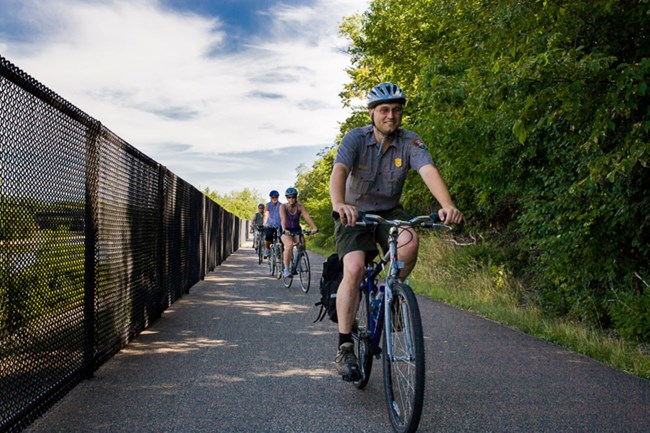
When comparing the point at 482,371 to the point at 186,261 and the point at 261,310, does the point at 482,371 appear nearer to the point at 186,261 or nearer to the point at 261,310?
the point at 261,310

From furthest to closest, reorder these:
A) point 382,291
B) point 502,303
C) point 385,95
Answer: point 502,303, point 385,95, point 382,291

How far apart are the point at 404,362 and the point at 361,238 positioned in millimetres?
1024

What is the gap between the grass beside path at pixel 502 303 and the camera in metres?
6.09

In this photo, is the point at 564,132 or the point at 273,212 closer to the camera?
the point at 564,132

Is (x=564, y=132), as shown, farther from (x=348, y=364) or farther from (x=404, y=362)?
(x=404, y=362)

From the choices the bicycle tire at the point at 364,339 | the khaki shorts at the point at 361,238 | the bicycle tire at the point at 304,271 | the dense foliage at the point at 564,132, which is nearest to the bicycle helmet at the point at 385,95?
the khaki shorts at the point at 361,238

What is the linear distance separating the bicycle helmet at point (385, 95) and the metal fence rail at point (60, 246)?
6.78ft

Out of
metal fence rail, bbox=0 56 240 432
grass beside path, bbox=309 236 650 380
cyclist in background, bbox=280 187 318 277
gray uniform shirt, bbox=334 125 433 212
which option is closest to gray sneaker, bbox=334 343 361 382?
gray uniform shirt, bbox=334 125 433 212

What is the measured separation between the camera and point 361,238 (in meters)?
4.40

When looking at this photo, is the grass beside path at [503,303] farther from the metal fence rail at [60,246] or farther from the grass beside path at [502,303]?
the metal fence rail at [60,246]

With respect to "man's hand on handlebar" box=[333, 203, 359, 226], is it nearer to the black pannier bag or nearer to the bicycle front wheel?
the bicycle front wheel

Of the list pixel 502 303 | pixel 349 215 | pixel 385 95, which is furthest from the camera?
pixel 502 303

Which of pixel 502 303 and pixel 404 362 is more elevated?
pixel 404 362

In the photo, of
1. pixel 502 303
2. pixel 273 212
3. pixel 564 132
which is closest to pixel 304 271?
pixel 273 212
